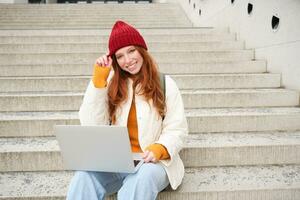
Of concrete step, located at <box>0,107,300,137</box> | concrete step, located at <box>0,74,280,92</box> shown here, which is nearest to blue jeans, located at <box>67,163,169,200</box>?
concrete step, located at <box>0,107,300,137</box>

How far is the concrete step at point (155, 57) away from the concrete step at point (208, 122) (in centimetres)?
118

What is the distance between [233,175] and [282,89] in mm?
1371

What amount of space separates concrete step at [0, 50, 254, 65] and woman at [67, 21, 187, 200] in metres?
1.90

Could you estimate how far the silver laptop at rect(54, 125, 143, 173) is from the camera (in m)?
1.38

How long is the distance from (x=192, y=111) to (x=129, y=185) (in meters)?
1.38

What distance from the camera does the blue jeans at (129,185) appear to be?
1.40 meters

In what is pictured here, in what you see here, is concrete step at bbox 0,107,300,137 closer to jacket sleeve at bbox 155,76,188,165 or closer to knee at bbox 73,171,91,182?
jacket sleeve at bbox 155,76,188,165

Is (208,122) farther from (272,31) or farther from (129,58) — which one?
(272,31)

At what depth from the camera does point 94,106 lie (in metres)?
1.64

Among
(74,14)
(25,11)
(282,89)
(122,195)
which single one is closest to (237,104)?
(282,89)

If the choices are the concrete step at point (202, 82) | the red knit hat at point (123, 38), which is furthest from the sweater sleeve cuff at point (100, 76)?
the concrete step at point (202, 82)

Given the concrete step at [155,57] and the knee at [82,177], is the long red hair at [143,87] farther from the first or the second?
the concrete step at [155,57]

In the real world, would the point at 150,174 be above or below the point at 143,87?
below

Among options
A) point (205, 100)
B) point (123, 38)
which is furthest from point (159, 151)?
point (205, 100)
